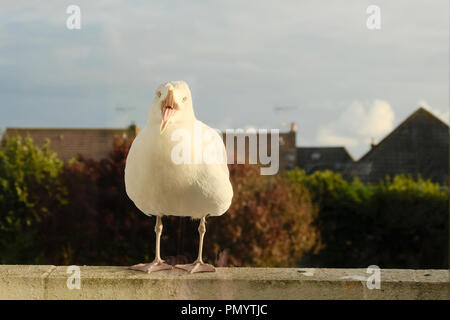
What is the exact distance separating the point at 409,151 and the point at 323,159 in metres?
3.07

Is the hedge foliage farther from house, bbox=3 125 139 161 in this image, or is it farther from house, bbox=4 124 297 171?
house, bbox=3 125 139 161

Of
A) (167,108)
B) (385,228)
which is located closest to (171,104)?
(167,108)

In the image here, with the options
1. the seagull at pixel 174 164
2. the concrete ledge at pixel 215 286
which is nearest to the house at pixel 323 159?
the concrete ledge at pixel 215 286

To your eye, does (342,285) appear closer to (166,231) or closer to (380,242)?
(166,231)

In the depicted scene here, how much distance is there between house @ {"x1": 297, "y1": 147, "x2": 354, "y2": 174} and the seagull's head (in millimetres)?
15167

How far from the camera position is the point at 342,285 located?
157 inches

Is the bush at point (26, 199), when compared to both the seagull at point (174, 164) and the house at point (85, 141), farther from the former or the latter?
the seagull at point (174, 164)

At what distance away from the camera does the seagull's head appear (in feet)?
12.1

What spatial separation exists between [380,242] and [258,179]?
4.71 metres

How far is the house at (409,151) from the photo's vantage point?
1783 cm

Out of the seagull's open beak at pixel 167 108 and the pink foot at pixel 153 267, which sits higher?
the seagull's open beak at pixel 167 108

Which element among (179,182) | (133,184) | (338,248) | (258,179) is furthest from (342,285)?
(338,248)

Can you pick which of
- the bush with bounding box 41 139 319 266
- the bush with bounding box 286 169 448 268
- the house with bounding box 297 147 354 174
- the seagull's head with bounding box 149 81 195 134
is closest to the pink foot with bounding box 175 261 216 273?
the seagull's head with bounding box 149 81 195 134

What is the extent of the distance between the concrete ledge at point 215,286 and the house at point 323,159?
14675 millimetres
